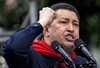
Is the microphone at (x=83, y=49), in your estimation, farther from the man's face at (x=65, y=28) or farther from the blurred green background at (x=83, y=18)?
the blurred green background at (x=83, y=18)

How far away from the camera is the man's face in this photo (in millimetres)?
5699

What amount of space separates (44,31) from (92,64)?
85 cm

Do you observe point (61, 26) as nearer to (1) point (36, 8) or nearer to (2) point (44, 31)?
(2) point (44, 31)

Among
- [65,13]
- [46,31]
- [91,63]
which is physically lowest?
[91,63]

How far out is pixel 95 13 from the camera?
34.7ft

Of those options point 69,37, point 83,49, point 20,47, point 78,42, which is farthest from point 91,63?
point 20,47

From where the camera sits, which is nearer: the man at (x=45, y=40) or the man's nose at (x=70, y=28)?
the man at (x=45, y=40)

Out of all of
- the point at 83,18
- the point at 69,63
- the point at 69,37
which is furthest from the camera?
the point at 83,18

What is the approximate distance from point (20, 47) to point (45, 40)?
Answer: 578mm

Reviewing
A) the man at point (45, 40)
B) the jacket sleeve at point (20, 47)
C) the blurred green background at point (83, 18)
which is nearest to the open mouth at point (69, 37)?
the man at point (45, 40)

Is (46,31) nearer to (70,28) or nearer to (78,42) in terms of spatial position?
(70,28)

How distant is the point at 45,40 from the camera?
587cm

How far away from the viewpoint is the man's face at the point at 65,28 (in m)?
5.70

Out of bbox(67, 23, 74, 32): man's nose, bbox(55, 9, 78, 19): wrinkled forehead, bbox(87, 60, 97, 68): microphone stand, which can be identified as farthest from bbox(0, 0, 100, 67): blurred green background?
bbox(87, 60, 97, 68): microphone stand
